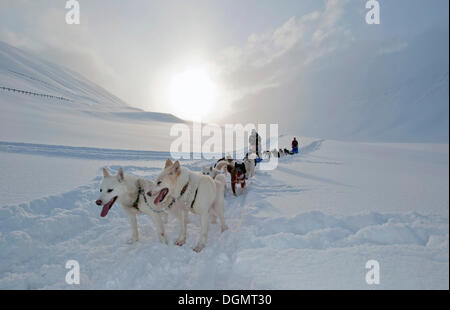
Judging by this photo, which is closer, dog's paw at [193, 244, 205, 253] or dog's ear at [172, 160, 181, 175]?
dog's ear at [172, 160, 181, 175]

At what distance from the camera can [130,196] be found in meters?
3.44

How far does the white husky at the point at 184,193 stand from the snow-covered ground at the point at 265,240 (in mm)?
404

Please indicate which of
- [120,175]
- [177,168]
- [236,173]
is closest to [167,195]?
[177,168]

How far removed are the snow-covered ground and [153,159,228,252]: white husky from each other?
15.9 inches

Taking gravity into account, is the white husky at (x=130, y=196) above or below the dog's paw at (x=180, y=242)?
above

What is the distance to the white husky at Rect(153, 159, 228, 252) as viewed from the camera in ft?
10.3

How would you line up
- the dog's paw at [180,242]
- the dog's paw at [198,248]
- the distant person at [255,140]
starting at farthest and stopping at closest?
the distant person at [255,140]
the dog's paw at [180,242]
the dog's paw at [198,248]

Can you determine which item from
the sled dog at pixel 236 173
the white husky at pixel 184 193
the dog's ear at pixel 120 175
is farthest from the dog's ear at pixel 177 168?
the sled dog at pixel 236 173

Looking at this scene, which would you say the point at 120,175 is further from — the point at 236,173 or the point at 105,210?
the point at 236,173

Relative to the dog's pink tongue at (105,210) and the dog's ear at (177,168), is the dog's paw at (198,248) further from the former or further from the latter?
the dog's pink tongue at (105,210)

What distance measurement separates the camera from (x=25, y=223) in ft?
12.5

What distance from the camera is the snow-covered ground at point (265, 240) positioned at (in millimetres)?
2348

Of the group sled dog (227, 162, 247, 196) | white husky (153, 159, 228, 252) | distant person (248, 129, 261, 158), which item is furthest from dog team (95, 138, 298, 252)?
distant person (248, 129, 261, 158)

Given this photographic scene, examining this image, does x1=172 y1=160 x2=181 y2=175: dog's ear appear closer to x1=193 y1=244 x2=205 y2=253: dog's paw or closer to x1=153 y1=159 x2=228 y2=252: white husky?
x1=153 y1=159 x2=228 y2=252: white husky
